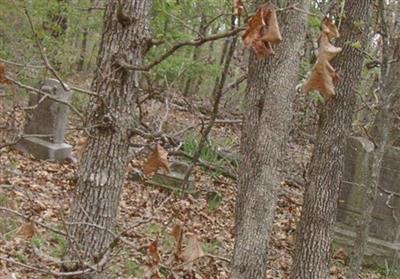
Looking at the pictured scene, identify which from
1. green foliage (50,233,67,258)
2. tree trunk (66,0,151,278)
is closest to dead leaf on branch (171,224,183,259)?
tree trunk (66,0,151,278)

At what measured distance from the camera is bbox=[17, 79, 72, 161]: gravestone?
9.86m

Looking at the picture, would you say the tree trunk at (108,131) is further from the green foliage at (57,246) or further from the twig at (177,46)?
the green foliage at (57,246)

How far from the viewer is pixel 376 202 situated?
9.13 meters

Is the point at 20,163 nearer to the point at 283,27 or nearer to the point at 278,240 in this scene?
the point at 278,240

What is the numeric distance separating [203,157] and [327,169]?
409 centimetres

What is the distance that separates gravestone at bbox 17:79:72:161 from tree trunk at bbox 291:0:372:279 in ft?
15.1

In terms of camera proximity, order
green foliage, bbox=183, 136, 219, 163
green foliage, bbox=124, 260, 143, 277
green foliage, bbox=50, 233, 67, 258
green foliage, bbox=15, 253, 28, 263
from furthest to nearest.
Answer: green foliage, bbox=183, 136, 219, 163
green foliage, bbox=124, 260, 143, 277
green foliage, bbox=50, 233, 67, 258
green foliage, bbox=15, 253, 28, 263

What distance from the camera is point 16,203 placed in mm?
7316

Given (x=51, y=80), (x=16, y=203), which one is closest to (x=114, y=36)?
(x=16, y=203)

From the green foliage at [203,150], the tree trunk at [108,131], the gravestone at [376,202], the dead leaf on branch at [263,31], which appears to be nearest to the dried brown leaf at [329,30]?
the dead leaf on branch at [263,31]

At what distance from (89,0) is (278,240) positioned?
8893mm

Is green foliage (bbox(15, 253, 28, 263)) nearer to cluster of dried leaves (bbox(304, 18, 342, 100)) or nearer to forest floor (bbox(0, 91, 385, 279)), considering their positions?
forest floor (bbox(0, 91, 385, 279))

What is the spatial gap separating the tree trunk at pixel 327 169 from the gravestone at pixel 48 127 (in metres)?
4.62

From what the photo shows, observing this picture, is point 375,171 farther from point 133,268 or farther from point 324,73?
point 324,73
